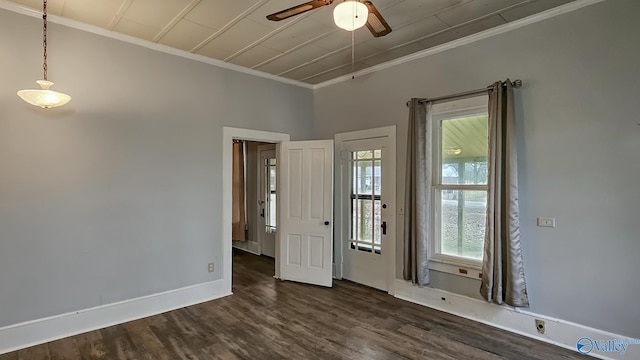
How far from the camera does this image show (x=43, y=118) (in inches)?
122

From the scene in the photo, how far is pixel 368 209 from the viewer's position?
4.65 m

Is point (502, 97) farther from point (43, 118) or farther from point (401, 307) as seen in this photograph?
point (43, 118)

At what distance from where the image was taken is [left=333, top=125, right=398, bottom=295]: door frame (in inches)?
169

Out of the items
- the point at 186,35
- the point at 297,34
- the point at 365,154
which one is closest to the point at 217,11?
the point at 186,35

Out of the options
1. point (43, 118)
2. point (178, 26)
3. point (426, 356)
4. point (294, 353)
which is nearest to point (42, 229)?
point (43, 118)

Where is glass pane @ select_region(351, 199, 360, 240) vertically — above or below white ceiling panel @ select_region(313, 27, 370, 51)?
below

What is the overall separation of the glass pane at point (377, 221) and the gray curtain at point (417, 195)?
56 cm

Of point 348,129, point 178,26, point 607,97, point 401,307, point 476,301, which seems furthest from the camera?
point 348,129

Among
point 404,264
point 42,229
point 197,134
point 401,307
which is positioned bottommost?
point 401,307

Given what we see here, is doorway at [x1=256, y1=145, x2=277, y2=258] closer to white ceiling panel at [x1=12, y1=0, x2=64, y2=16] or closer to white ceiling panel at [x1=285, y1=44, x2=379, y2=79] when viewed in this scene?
white ceiling panel at [x1=285, y1=44, x2=379, y2=79]

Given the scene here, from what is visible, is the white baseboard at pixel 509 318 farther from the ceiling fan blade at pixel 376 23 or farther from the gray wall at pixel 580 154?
the ceiling fan blade at pixel 376 23

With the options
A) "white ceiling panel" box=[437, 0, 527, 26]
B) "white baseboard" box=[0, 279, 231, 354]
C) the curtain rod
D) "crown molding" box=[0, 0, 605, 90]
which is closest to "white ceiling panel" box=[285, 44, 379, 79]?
"crown molding" box=[0, 0, 605, 90]

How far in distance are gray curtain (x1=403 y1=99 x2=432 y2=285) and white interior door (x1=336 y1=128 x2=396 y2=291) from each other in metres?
0.37

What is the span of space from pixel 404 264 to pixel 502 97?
7.11 ft
